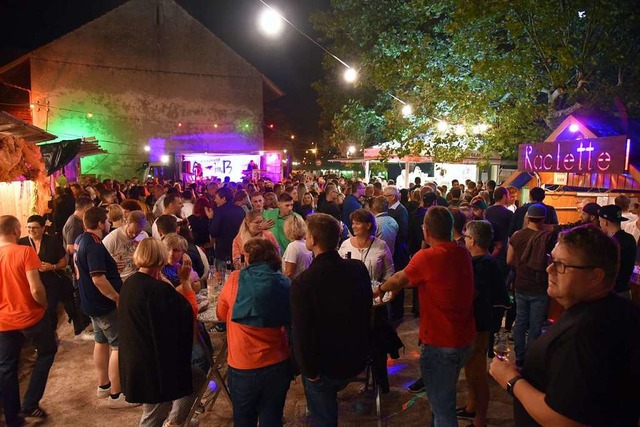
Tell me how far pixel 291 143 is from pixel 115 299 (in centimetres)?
4240

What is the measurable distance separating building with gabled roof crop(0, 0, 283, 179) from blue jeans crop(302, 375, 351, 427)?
65.1 feet

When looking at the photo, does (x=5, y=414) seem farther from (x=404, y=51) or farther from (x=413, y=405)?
(x=404, y=51)

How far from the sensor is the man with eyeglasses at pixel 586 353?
1529 millimetres

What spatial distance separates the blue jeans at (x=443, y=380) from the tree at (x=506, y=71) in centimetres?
958

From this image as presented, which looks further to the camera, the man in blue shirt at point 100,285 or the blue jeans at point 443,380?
the man in blue shirt at point 100,285

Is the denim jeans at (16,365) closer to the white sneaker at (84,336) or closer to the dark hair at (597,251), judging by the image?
the white sneaker at (84,336)

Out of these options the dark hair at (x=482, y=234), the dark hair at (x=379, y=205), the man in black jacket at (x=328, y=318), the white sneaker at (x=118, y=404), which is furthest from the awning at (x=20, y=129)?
the dark hair at (x=482, y=234)

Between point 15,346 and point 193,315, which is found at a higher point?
point 193,315

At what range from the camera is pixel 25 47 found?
1106 inches

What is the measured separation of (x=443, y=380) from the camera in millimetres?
3295

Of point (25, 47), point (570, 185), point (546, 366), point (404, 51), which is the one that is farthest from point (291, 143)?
point (546, 366)

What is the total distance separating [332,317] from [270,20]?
22.8 feet

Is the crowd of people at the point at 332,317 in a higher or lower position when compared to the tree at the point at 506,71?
lower

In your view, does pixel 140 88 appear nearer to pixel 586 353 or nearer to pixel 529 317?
pixel 529 317
